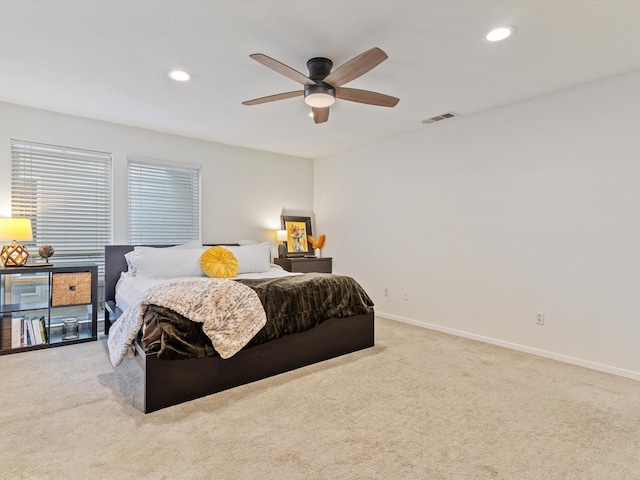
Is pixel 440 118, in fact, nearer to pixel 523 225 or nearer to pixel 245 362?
pixel 523 225

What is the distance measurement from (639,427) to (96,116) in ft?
18.0

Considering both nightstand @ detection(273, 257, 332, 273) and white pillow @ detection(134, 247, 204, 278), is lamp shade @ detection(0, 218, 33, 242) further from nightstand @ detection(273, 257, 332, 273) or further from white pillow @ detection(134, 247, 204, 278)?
nightstand @ detection(273, 257, 332, 273)

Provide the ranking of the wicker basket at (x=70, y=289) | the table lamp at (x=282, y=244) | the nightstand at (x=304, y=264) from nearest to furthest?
1. the wicker basket at (x=70, y=289)
2. the nightstand at (x=304, y=264)
3. the table lamp at (x=282, y=244)

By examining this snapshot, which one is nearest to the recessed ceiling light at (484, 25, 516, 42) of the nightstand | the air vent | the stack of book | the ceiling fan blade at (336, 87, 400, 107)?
the ceiling fan blade at (336, 87, 400, 107)

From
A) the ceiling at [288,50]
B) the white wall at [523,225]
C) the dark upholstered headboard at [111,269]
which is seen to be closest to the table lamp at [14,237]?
the dark upholstered headboard at [111,269]

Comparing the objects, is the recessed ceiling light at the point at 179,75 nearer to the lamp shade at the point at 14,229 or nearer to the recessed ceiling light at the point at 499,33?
the lamp shade at the point at 14,229

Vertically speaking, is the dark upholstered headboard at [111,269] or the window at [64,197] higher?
the window at [64,197]

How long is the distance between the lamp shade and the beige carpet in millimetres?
1142

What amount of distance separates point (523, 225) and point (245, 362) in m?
2.93

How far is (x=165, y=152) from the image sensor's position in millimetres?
4691

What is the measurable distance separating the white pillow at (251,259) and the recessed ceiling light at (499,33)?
3.20 m

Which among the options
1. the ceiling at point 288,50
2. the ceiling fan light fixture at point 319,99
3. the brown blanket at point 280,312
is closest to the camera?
the ceiling at point 288,50

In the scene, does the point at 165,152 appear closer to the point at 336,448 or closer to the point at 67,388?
the point at 67,388

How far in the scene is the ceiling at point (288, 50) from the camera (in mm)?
2121
